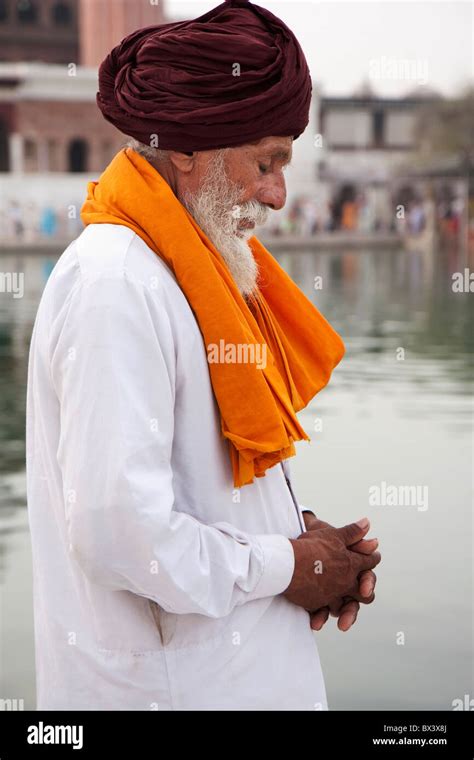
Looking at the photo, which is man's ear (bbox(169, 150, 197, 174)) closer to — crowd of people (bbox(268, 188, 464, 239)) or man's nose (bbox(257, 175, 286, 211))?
man's nose (bbox(257, 175, 286, 211))

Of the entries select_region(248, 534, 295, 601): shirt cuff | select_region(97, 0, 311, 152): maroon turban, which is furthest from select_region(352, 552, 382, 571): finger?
select_region(97, 0, 311, 152): maroon turban

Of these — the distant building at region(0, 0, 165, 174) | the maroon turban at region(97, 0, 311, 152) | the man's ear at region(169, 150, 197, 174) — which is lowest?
the distant building at region(0, 0, 165, 174)

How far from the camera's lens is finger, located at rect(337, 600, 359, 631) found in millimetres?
1843

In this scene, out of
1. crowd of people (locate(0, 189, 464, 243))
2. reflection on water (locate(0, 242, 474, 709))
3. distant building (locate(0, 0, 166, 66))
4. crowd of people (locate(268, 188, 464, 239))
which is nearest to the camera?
reflection on water (locate(0, 242, 474, 709))

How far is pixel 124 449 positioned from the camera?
1.52 m

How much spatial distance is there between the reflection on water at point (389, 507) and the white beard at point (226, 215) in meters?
1.76

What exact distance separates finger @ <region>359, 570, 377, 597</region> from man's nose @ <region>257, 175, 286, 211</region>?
1.96 ft

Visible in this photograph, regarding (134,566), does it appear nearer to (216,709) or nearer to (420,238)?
(216,709)

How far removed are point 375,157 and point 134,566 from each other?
5233 centimetres

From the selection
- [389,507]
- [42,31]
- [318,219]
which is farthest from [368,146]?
[389,507]

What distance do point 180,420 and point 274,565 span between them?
254 millimetres

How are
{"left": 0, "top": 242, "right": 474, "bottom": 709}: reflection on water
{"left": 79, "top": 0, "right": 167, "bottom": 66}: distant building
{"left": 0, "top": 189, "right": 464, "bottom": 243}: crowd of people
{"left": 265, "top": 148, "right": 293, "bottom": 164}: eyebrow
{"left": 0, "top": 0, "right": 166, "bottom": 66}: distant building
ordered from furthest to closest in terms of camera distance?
{"left": 0, "top": 0, "right": 166, "bottom": 66}: distant building, {"left": 79, "top": 0, "right": 167, "bottom": 66}: distant building, {"left": 0, "top": 189, "right": 464, "bottom": 243}: crowd of people, {"left": 0, "top": 242, "right": 474, "bottom": 709}: reflection on water, {"left": 265, "top": 148, "right": 293, "bottom": 164}: eyebrow

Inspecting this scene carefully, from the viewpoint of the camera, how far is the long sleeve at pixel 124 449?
1524 mm

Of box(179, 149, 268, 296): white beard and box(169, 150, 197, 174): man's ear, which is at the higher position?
box(169, 150, 197, 174): man's ear
